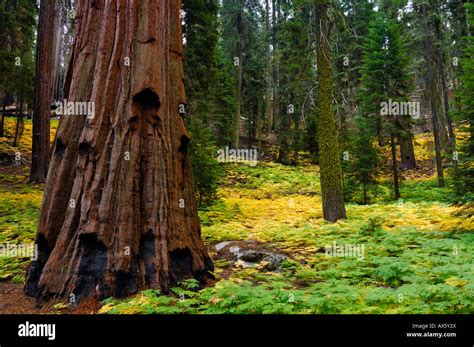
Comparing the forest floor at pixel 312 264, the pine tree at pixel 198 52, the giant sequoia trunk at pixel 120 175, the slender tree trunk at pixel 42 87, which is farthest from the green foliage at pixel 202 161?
the slender tree trunk at pixel 42 87

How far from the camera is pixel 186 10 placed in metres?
15.1

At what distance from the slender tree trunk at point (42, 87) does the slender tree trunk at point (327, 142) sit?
936cm

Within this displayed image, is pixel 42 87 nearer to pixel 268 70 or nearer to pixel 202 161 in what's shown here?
pixel 202 161

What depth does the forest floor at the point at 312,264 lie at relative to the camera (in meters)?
4.25

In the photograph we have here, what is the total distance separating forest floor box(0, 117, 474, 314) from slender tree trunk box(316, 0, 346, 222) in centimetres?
54

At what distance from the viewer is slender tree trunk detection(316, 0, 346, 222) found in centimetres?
1056

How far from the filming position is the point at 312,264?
661 centimetres

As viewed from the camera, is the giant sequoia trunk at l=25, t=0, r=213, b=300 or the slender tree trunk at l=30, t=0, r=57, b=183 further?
the slender tree trunk at l=30, t=0, r=57, b=183

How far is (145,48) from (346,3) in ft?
92.4

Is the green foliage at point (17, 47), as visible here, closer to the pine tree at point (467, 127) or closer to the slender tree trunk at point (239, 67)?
the slender tree trunk at point (239, 67)

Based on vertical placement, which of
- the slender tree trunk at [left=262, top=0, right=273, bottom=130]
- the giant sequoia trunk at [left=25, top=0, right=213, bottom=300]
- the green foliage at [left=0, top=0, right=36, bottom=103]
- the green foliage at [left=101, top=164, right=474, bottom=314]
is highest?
the slender tree trunk at [left=262, top=0, right=273, bottom=130]

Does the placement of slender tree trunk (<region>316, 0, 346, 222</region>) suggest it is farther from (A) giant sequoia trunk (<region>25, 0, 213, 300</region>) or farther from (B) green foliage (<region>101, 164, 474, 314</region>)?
(A) giant sequoia trunk (<region>25, 0, 213, 300</region>)

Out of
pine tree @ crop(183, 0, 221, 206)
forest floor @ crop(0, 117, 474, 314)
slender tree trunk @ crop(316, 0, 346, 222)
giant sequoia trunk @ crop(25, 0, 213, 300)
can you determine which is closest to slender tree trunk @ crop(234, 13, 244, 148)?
pine tree @ crop(183, 0, 221, 206)
